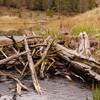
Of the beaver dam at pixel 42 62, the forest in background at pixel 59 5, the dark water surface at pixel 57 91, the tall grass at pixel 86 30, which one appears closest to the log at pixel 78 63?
the beaver dam at pixel 42 62

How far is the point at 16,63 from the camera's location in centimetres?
1808

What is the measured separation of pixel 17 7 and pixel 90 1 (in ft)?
53.7

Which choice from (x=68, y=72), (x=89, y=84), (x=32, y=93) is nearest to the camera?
(x=32, y=93)

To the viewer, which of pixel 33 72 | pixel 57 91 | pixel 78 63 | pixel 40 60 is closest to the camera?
pixel 57 91

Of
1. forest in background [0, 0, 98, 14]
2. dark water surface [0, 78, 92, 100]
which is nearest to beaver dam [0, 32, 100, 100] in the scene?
dark water surface [0, 78, 92, 100]

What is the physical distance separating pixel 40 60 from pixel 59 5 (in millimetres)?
59855

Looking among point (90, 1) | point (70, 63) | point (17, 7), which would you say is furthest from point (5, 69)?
point (17, 7)

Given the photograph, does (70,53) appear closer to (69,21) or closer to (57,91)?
(57,91)

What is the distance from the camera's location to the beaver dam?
52.4 ft

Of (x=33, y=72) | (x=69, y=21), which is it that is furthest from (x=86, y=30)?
(x=69, y=21)

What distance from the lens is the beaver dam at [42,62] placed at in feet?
52.4

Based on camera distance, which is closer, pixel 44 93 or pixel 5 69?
pixel 44 93

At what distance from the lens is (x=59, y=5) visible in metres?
76.8

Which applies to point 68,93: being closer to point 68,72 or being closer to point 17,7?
point 68,72
